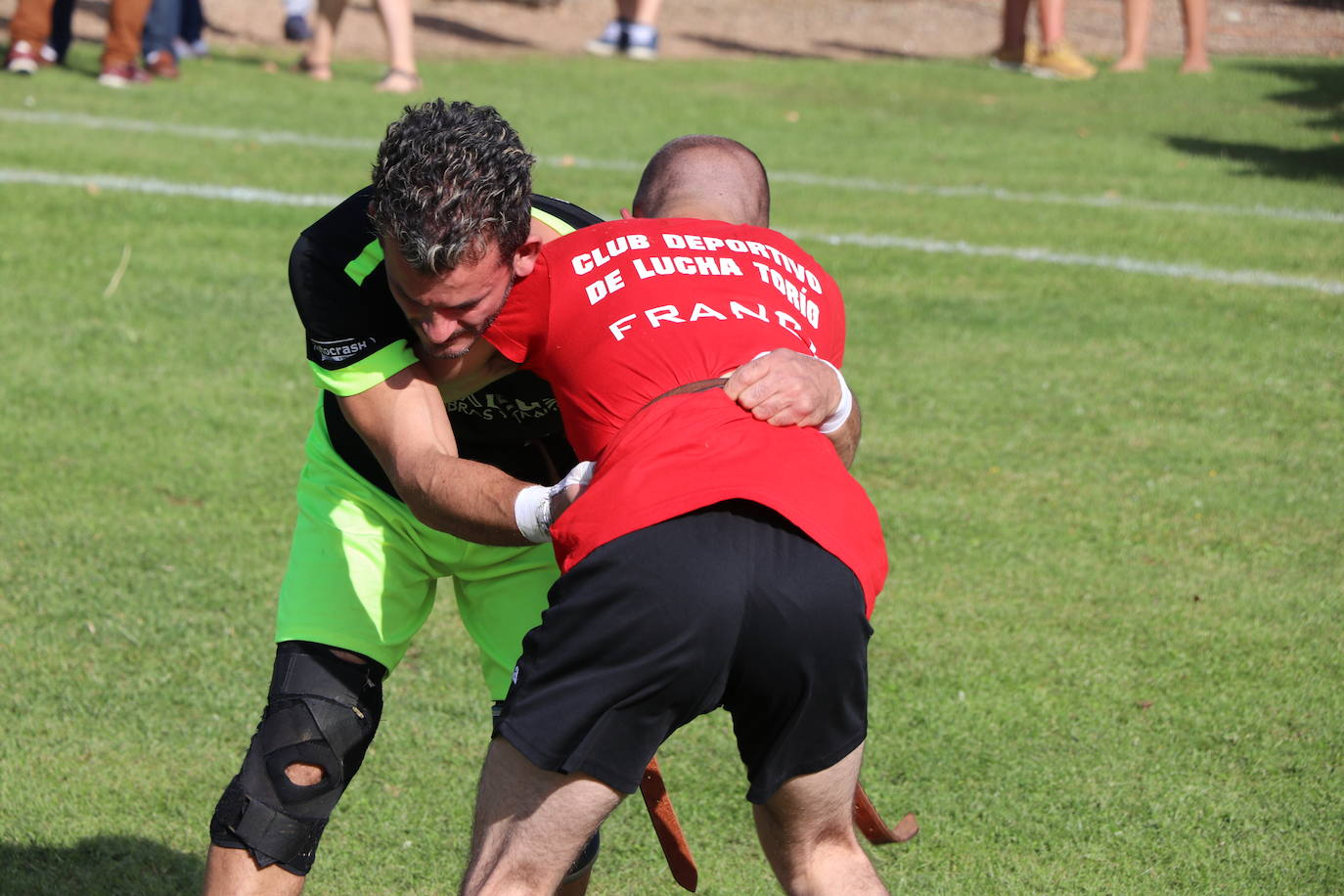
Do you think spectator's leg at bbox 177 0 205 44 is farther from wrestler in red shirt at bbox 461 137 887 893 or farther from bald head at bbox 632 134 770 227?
wrestler in red shirt at bbox 461 137 887 893

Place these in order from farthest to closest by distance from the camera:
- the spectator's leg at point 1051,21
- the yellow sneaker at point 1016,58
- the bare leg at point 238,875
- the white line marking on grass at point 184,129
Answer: the yellow sneaker at point 1016,58 → the spectator's leg at point 1051,21 → the white line marking on grass at point 184,129 → the bare leg at point 238,875

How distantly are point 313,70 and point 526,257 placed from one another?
12317mm

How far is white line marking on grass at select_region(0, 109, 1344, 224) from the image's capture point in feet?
35.1

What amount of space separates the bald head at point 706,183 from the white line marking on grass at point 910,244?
5942mm

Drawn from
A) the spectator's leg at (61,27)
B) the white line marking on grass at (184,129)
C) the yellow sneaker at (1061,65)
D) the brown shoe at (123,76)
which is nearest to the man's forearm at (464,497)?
the white line marking on grass at (184,129)

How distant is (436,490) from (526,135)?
966 cm

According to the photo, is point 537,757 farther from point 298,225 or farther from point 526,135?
point 526,135

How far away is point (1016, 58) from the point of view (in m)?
16.9

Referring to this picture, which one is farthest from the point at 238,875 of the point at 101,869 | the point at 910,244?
the point at 910,244

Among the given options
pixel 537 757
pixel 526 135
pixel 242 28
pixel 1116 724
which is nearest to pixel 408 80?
pixel 526 135

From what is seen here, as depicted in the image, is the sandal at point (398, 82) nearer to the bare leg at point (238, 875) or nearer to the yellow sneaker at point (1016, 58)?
the yellow sneaker at point (1016, 58)

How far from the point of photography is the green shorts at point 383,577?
344cm

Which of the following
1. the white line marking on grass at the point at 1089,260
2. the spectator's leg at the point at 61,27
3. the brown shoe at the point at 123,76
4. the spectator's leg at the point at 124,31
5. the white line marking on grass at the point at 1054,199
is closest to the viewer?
the white line marking on grass at the point at 1089,260

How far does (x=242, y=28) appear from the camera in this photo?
1759 cm
